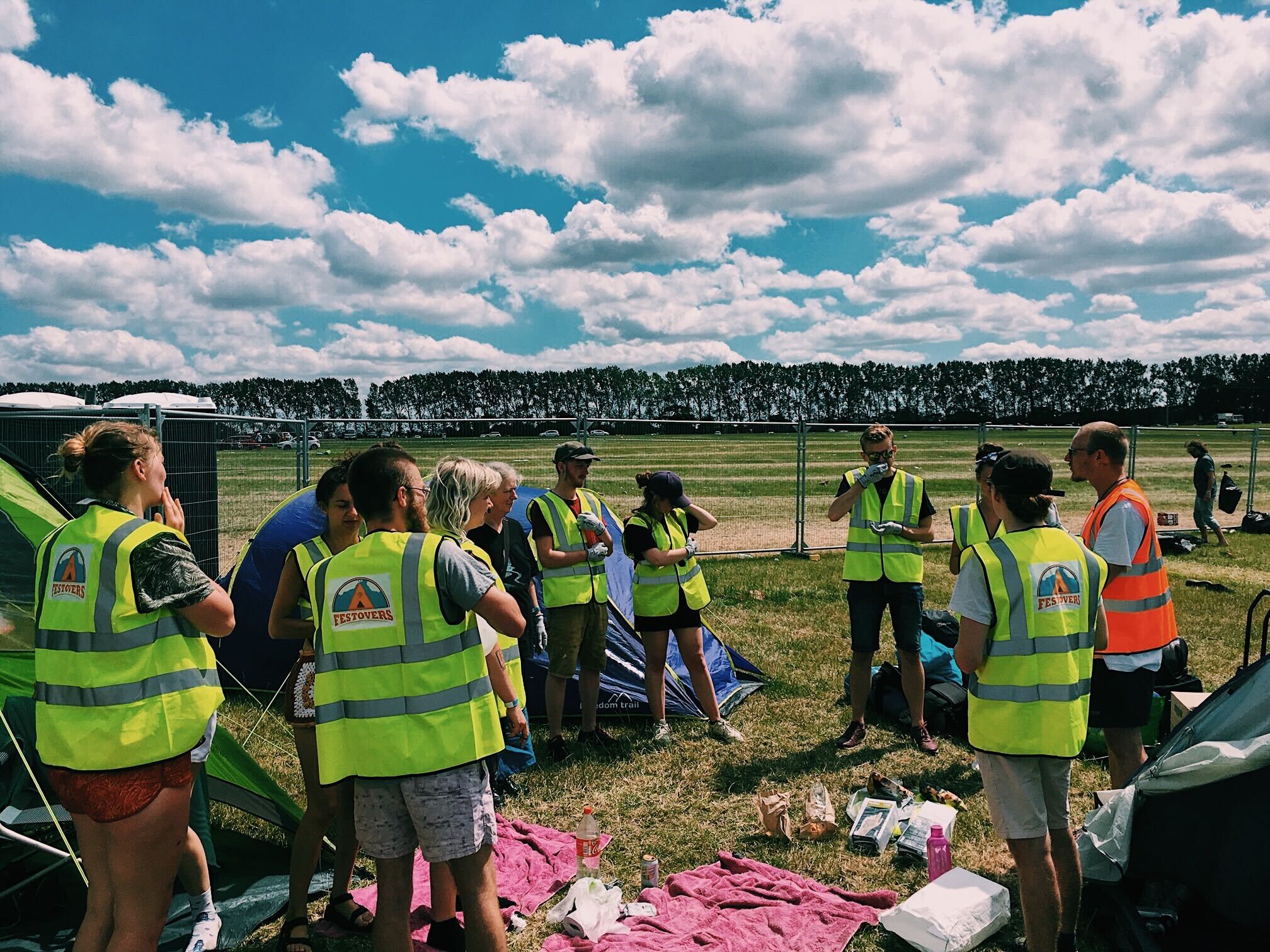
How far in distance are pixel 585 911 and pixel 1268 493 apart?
28858mm

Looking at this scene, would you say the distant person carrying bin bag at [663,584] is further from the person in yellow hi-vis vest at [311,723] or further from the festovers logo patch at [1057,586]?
the festovers logo patch at [1057,586]

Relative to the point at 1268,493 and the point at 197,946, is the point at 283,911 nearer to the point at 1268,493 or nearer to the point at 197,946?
the point at 197,946

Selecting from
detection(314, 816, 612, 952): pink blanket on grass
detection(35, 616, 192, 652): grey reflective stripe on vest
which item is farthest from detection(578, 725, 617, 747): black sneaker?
detection(35, 616, 192, 652): grey reflective stripe on vest

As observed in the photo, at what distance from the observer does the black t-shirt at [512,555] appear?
491 cm

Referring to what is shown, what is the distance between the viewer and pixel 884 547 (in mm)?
5426

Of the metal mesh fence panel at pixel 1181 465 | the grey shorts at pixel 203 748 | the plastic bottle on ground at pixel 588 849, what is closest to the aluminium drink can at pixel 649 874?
the plastic bottle on ground at pixel 588 849

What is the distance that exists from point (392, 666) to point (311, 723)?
3.68 ft

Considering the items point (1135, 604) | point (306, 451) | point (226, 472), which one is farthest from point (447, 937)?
point (226, 472)

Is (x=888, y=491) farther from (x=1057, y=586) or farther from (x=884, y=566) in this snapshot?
(x=1057, y=586)

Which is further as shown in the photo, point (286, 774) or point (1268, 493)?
point (1268, 493)

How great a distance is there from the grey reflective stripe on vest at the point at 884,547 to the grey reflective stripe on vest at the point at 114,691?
414cm

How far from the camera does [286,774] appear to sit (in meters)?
5.29

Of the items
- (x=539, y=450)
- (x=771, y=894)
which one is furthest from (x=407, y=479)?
(x=539, y=450)

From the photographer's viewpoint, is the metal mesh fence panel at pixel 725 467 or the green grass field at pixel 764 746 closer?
the green grass field at pixel 764 746
